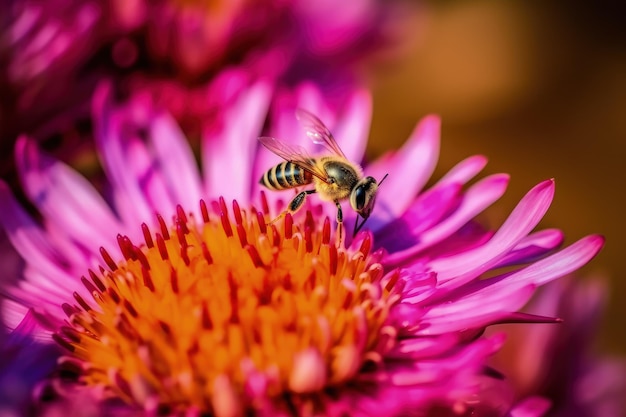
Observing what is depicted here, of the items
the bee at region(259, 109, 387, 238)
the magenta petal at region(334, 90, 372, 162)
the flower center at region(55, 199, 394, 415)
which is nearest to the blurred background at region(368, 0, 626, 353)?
the magenta petal at region(334, 90, 372, 162)

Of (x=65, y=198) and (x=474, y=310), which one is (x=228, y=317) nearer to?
(x=474, y=310)

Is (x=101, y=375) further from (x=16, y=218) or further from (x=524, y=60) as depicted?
(x=524, y=60)

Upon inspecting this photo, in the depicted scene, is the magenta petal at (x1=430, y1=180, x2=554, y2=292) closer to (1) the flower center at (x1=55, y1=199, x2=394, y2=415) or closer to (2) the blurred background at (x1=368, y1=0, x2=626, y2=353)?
(1) the flower center at (x1=55, y1=199, x2=394, y2=415)

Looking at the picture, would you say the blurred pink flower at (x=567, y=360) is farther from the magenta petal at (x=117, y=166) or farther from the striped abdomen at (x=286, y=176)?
the magenta petal at (x=117, y=166)

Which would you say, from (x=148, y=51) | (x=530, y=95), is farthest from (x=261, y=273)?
(x=530, y=95)

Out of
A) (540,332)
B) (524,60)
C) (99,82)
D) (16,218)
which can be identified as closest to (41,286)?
(16,218)
